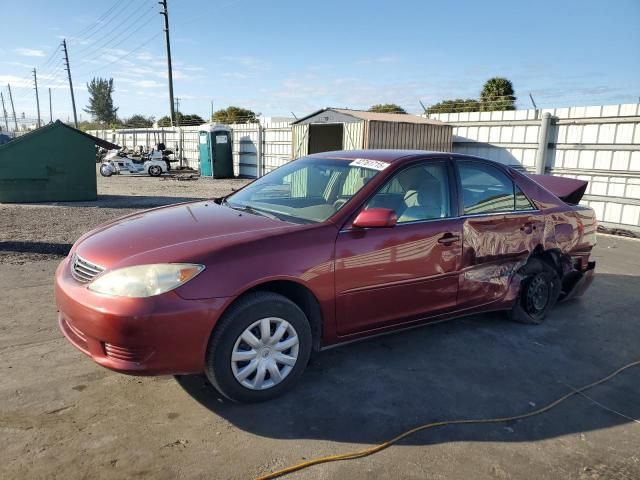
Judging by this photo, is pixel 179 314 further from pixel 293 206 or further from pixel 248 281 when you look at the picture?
pixel 293 206

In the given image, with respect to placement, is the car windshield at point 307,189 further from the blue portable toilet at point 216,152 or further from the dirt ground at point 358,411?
the blue portable toilet at point 216,152

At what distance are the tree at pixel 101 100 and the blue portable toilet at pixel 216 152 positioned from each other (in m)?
61.9

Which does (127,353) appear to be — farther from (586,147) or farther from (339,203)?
(586,147)

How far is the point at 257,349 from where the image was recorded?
2994 mm

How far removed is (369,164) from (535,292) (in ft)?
7.06

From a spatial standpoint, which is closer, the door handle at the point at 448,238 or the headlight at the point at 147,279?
the headlight at the point at 147,279

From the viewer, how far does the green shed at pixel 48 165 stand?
36.8 ft

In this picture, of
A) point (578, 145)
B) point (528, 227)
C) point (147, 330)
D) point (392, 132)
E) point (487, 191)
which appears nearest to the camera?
point (147, 330)

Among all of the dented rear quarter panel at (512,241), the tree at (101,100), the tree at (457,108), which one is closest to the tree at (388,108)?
the tree at (457,108)

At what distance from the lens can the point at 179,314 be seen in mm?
2689

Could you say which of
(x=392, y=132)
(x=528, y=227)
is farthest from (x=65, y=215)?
(x=528, y=227)

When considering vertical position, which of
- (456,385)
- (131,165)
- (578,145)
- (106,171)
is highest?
(578,145)

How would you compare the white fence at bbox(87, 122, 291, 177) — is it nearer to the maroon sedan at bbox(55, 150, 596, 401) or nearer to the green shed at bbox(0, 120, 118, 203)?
the green shed at bbox(0, 120, 118, 203)

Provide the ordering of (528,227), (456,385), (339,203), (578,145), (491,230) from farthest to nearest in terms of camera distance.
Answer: (578,145), (528,227), (491,230), (339,203), (456,385)
